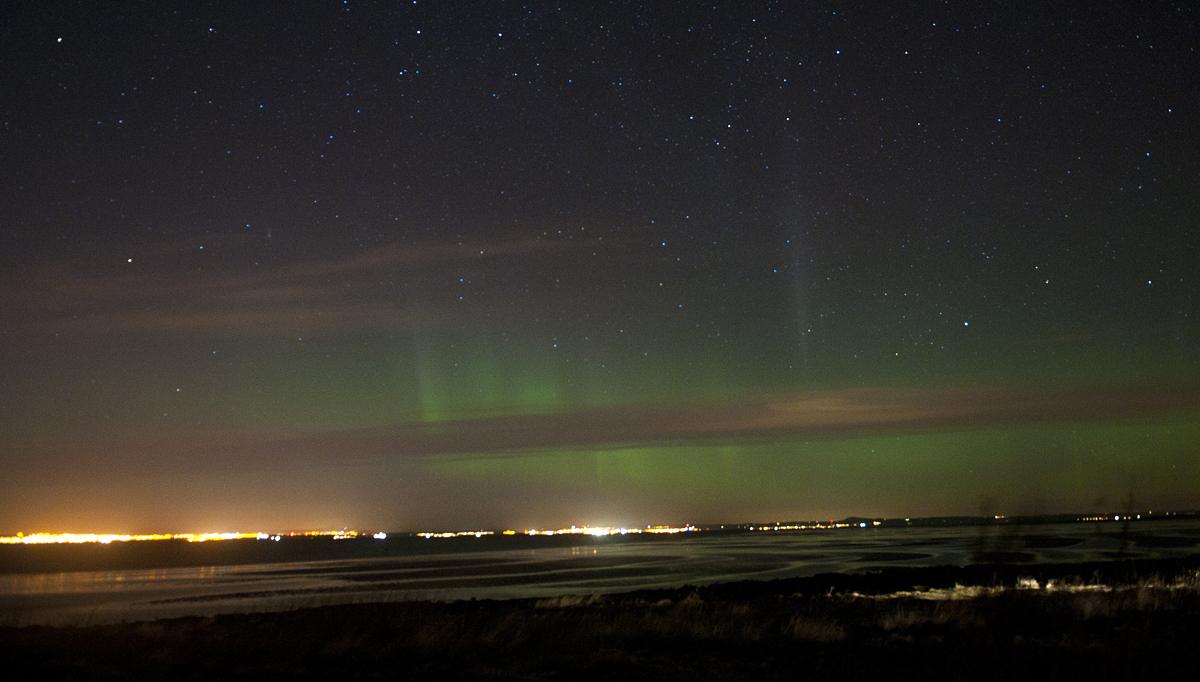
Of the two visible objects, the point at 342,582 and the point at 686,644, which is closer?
the point at 686,644

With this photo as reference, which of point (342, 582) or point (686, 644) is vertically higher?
point (686, 644)

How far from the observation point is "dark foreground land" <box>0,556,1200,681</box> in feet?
45.3

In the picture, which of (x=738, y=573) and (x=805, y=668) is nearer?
(x=805, y=668)

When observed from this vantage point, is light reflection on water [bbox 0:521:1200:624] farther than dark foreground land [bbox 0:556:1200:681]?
Yes

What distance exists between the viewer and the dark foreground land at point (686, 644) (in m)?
13.8

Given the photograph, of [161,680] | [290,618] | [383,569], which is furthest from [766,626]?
[383,569]

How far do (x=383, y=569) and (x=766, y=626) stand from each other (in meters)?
56.6

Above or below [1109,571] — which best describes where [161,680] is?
above

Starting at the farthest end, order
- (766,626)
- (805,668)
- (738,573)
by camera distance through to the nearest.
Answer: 1. (738,573)
2. (766,626)
3. (805,668)

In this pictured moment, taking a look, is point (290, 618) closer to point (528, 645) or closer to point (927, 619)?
point (528, 645)

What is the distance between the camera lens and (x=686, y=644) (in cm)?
1703

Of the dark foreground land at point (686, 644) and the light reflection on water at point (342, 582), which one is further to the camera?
the light reflection on water at point (342, 582)

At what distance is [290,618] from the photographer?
2509 centimetres

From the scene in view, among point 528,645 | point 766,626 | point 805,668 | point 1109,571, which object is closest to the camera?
point 805,668
